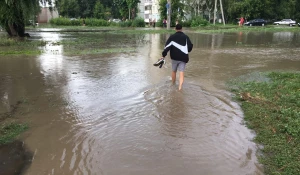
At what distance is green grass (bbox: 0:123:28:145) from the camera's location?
4650mm

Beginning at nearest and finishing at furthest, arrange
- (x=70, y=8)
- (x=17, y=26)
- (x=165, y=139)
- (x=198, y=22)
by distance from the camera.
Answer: (x=165, y=139) → (x=17, y=26) → (x=198, y=22) → (x=70, y=8)

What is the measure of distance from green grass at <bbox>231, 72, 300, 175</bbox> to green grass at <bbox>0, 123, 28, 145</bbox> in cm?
393

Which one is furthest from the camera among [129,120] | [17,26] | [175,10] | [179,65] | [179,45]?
[175,10]

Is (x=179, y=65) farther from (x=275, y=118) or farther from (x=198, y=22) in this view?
(x=198, y=22)

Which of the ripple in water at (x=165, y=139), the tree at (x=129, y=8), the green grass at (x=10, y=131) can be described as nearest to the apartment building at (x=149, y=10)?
the tree at (x=129, y=8)

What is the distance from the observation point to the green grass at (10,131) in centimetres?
465

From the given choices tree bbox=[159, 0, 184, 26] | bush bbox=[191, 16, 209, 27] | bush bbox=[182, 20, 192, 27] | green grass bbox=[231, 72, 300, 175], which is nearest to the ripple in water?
green grass bbox=[231, 72, 300, 175]

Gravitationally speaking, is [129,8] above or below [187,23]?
above

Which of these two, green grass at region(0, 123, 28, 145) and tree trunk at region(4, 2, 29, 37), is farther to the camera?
Result: tree trunk at region(4, 2, 29, 37)

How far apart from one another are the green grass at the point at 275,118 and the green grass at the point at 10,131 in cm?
393

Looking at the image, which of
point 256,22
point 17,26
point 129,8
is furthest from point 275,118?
point 129,8

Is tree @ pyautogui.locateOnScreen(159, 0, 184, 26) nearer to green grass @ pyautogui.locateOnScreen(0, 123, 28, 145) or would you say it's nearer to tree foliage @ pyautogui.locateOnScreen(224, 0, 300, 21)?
tree foliage @ pyautogui.locateOnScreen(224, 0, 300, 21)

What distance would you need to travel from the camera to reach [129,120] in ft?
18.2

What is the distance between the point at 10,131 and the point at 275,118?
15.6 feet
